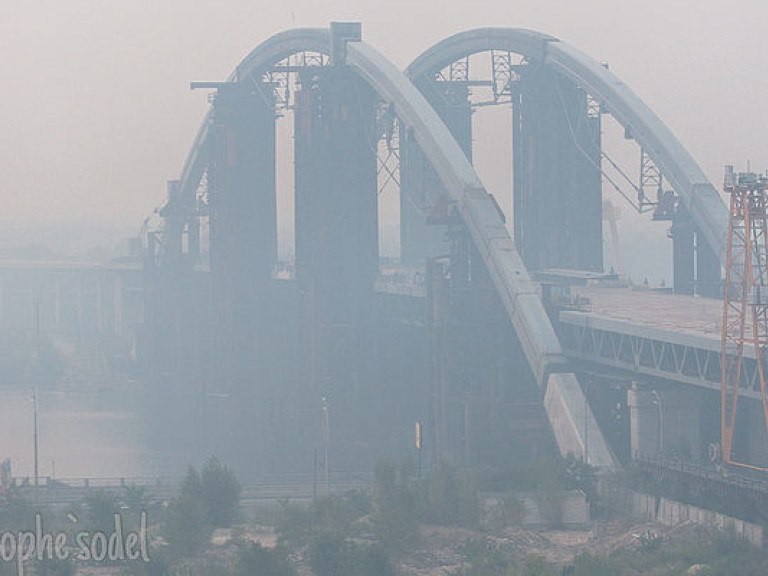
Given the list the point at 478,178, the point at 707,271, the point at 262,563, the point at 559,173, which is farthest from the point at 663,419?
the point at 559,173

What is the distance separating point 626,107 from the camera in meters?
105

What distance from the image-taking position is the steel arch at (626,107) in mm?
97750

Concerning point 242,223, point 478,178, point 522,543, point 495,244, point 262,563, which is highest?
point 478,178

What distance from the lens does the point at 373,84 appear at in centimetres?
10888

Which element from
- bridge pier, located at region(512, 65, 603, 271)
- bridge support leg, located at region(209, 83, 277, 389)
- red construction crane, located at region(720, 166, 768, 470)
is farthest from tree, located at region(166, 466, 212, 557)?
bridge support leg, located at region(209, 83, 277, 389)

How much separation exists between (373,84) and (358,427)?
20.7 meters

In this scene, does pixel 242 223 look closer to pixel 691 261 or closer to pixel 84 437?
pixel 84 437

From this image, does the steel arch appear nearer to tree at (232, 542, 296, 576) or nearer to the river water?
the river water

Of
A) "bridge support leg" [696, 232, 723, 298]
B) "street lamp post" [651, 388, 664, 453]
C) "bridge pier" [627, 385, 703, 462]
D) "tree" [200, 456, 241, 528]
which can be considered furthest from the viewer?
"bridge support leg" [696, 232, 723, 298]

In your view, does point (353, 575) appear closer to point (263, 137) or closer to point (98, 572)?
point (98, 572)

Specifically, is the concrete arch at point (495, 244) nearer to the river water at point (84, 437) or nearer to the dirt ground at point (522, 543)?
the dirt ground at point (522, 543)

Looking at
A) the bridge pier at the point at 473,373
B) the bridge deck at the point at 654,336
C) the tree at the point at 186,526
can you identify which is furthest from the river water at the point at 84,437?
the tree at the point at 186,526

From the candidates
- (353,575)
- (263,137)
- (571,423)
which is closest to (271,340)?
(263,137)

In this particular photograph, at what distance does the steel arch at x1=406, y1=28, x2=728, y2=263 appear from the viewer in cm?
9775
